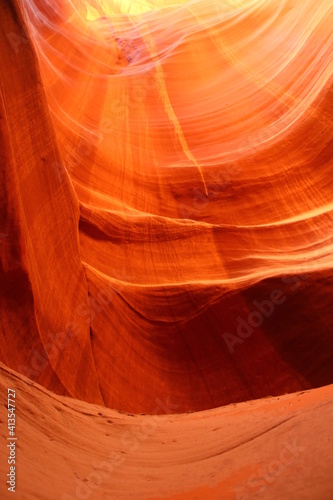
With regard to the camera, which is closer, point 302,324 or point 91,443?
point 91,443

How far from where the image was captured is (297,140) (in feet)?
19.6

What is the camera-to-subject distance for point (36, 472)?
5.54 feet

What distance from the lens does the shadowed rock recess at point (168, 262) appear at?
1.93 meters

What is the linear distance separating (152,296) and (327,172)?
2.68m

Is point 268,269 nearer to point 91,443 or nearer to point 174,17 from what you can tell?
point 91,443

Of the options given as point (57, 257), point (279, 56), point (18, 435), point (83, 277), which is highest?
point (279, 56)

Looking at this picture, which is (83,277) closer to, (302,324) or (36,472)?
(302,324)

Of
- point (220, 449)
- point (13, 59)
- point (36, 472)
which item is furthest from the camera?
point (13, 59)

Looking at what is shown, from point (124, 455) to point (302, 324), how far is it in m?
2.42

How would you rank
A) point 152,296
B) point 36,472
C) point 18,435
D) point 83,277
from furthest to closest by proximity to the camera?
point 152,296 < point 83,277 < point 18,435 < point 36,472

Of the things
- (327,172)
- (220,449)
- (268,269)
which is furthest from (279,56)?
(220,449)

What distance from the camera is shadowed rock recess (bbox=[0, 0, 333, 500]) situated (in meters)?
1.93

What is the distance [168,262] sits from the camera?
4695mm

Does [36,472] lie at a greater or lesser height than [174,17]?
lesser
